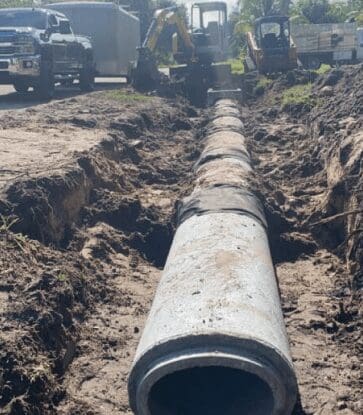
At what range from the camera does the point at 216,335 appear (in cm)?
375

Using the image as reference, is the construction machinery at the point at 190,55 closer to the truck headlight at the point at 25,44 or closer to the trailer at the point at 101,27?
the trailer at the point at 101,27

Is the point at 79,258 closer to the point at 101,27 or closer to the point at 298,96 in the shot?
the point at 298,96

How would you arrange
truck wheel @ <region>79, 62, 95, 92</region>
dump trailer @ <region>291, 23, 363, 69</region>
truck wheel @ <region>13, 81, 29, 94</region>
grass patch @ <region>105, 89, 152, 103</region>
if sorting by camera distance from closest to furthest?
grass patch @ <region>105, 89, 152, 103</region> < truck wheel @ <region>13, 81, 29, 94</region> < truck wheel @ <region>79, 62, 95, 92</region> < dump trailer @ <region>291, 23, 363, 69</region>

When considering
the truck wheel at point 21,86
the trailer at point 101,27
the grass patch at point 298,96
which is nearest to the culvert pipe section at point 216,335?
the grass patch at point 298,96

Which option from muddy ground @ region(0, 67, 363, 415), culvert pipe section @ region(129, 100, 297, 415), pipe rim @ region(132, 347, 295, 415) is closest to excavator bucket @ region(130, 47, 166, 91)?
muddy ground @ region(0, 67, 363, 415)

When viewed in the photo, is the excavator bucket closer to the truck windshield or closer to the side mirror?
the side mirror

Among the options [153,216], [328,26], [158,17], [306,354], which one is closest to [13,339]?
[306,354]

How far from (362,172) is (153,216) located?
254cm

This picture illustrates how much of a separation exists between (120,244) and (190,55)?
53.4 feet

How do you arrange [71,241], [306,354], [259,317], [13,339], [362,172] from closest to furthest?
[259,317]
[13,339]
[306,354]
[71,241]
[362,172]

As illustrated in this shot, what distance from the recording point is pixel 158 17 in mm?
20688

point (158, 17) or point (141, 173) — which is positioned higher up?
point (158, 17)

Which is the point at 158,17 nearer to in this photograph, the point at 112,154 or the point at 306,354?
the point at 112,154

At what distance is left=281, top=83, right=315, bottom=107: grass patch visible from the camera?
15.2m
